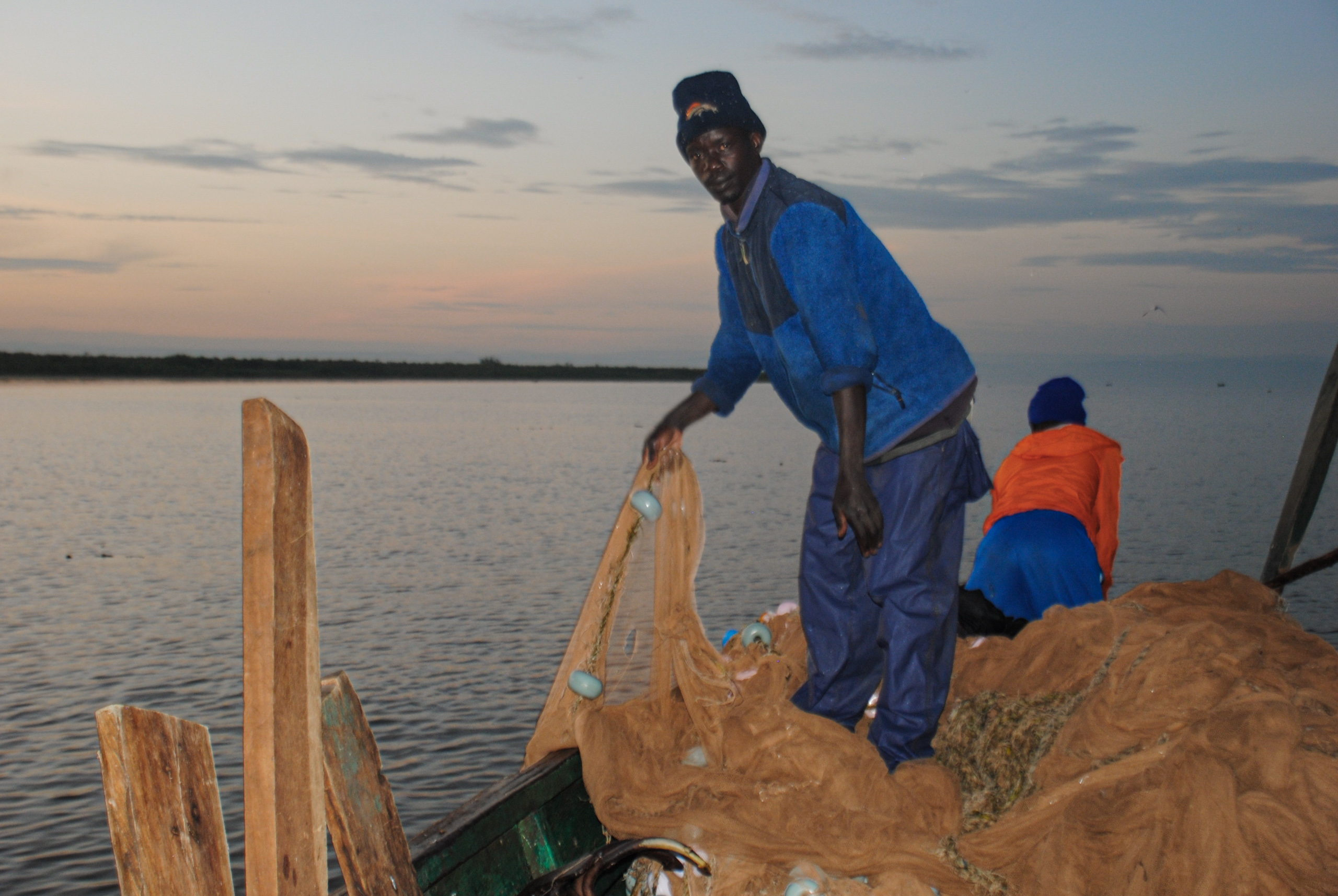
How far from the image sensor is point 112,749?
175 cm

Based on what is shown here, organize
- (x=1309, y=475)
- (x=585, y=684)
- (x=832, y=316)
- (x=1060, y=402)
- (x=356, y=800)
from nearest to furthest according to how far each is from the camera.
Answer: (x=356, y=800), (x=832, y=316), (x=585, y=684), (x=1060, y=402), (x=1309, y=475)

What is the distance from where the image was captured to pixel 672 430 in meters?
3.82

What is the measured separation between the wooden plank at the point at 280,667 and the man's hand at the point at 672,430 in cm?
193

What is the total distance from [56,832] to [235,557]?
1093cm

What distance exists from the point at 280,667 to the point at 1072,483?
5.06m

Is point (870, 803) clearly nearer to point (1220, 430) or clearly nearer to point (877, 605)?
point (877, 605)

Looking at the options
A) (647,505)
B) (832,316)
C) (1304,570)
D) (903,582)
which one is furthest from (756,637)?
(1304,570)

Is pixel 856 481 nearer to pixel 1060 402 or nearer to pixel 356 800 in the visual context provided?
pixel 356 800

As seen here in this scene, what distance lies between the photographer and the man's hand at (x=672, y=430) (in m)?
3.82

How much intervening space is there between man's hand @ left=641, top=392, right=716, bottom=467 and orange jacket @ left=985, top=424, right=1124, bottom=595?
271cm

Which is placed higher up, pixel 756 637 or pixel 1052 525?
pixel 1052 525

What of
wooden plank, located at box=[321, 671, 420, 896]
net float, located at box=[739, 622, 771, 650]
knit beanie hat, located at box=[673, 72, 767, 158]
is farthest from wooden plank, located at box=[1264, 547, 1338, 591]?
wooden plank, located at box=[321, 671, 420, 896]

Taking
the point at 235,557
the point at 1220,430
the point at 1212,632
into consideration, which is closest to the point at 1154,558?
the point at 235,557

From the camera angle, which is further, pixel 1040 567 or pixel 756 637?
pixel 1040 567
